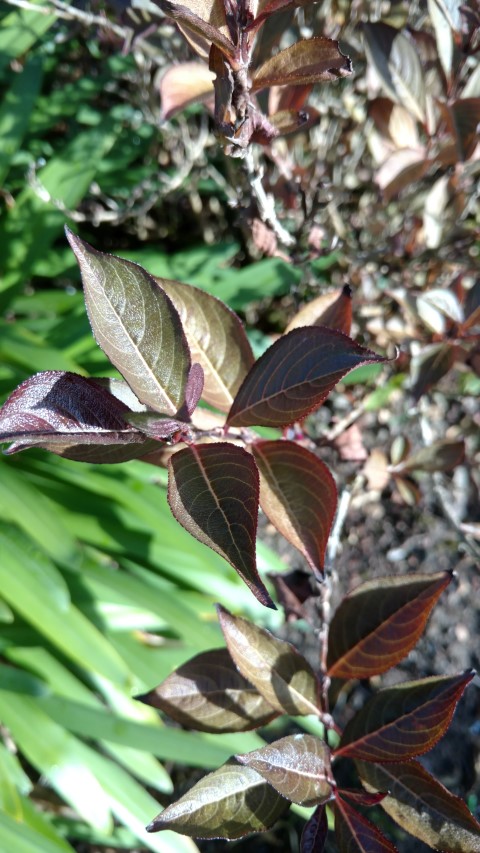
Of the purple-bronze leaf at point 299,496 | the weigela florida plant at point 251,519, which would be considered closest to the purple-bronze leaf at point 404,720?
the weigela florida plant at point 251,519

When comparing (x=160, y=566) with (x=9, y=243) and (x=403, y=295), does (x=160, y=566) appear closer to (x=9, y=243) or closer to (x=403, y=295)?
(x=403, y=295)

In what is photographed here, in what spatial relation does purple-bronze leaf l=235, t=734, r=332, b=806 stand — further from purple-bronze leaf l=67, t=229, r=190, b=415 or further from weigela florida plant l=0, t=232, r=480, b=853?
purple-bronze leaf l=67, t=229, r=190, b=415

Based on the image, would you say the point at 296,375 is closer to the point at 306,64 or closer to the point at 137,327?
the point at 137,327

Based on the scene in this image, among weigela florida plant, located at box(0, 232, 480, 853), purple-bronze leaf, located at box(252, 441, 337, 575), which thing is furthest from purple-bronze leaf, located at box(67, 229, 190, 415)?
purple-bronze leaf, located at box(252, 441, 337, 575)

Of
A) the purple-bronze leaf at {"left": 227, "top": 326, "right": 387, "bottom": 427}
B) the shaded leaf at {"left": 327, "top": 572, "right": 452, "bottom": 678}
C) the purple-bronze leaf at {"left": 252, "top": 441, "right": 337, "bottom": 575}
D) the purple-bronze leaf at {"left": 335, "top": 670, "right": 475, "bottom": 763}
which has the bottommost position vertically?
the purple-bronze leaf at {"left": 335, "top": 670, "right": 475, "bottom": 763}

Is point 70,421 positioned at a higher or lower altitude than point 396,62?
lower

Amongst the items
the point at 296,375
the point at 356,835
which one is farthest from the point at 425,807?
the point at 296,375

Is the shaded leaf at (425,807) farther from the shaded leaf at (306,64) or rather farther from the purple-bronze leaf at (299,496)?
the shaded leaf at (306,64)
